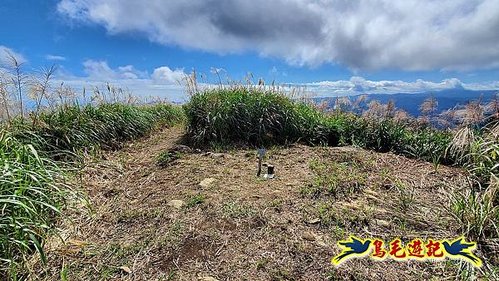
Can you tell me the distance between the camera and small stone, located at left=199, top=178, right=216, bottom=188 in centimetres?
336

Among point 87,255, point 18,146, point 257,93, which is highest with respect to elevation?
point 257,93

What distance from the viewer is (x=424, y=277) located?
79.0 inches

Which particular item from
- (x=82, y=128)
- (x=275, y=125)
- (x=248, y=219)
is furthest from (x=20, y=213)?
(x=275, y=125)

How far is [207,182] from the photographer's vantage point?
11.3 feet

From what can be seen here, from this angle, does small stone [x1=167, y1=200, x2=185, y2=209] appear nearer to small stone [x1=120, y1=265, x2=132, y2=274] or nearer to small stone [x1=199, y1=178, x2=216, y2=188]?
small stone [x1=199, y1=178, x2=216, y2=188]

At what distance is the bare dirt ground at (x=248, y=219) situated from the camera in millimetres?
2084

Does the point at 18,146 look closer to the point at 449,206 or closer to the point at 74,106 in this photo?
the point at 74,106

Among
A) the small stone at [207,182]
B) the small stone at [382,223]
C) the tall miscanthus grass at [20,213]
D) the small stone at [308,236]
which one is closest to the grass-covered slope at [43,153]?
the tall miscanthus grass at [20,213]

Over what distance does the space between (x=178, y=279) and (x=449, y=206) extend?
2.37 m

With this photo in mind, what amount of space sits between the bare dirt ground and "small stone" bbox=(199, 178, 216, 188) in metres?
0.01

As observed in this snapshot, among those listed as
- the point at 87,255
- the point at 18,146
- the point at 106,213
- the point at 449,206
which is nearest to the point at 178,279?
the point at 87,255

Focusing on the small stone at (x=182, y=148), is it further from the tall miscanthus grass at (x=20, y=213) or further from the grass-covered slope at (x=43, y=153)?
the tall miscanthus grass at (x=20, y=213)

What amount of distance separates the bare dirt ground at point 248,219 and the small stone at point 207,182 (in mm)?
11

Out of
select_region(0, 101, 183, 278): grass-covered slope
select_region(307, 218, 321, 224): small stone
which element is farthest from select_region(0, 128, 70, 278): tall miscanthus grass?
select_region(307, 218, 321, 224): small stone
